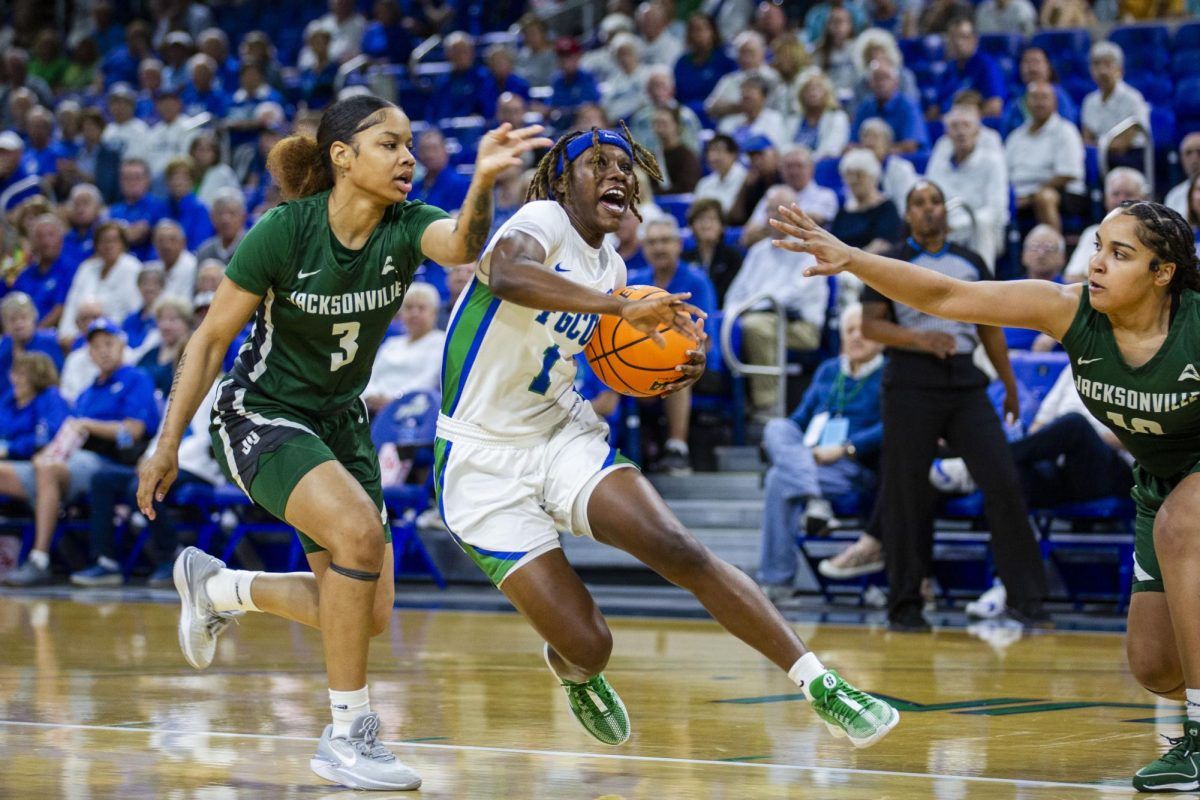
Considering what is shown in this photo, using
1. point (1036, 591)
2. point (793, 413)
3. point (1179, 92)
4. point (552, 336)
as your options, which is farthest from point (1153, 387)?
point (1179, 92)

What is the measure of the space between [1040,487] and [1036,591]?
2.77ft

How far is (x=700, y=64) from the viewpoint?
13.8 meters

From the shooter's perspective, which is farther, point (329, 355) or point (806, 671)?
point (329, 355)

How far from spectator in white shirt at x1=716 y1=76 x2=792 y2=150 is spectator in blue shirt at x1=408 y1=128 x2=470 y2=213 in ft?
7.31

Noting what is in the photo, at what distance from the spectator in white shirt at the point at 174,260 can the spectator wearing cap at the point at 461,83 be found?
3.25m

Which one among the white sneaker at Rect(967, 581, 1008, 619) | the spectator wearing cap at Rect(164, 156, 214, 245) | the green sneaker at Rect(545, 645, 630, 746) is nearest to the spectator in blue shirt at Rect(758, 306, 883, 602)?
the white sneaker at Rect(967, 581, 1008, 619)

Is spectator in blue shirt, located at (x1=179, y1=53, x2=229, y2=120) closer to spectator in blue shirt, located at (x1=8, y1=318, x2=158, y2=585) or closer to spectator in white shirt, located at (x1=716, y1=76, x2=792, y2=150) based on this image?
spectator in blue shirt, located at (x1=8, y1=318, x2=158, y2=585)

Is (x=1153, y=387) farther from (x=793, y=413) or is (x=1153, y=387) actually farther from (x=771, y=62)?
(x=771, y=62)

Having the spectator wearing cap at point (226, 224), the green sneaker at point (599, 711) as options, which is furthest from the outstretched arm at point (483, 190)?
the spectator wearing cap at point (226, 224)

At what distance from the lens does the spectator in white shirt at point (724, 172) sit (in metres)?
11.8

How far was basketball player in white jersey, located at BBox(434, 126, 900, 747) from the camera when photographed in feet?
14.1

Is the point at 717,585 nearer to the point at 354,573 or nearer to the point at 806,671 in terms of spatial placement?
the point at 806,671

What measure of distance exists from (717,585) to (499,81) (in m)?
10.8

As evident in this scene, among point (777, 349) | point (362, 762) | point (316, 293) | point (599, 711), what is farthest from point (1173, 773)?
point (777, 349)
